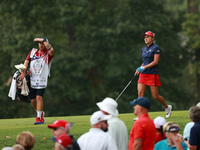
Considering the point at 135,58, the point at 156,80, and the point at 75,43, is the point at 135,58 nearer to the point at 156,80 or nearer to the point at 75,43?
the point at 75,43

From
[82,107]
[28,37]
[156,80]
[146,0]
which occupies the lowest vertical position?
[82,107]

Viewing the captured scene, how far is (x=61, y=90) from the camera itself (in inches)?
1120

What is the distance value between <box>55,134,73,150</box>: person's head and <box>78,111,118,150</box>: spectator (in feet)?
1.88

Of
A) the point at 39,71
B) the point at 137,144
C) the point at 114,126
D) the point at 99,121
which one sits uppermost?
the point at 39,71

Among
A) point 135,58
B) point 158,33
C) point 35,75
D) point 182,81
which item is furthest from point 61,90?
point 35,75

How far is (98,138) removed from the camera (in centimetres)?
588

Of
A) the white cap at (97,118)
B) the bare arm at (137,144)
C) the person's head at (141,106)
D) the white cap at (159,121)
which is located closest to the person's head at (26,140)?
the white cap at (97,118)

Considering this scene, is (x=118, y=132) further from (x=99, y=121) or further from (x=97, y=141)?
(x=97, y=141)

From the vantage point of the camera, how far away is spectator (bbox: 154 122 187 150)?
6.60 m

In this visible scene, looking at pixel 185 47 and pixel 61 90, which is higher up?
pixel 185 47

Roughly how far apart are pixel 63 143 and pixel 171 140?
75.1 inches

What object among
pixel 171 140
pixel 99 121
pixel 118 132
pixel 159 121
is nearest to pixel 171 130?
pixel 171 140

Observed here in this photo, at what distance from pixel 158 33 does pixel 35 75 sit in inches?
754

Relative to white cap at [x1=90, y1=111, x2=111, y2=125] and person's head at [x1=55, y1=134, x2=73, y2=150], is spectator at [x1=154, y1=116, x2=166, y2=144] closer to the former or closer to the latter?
white cap at [x1=90, y1=111, x2=111, y2=125]
